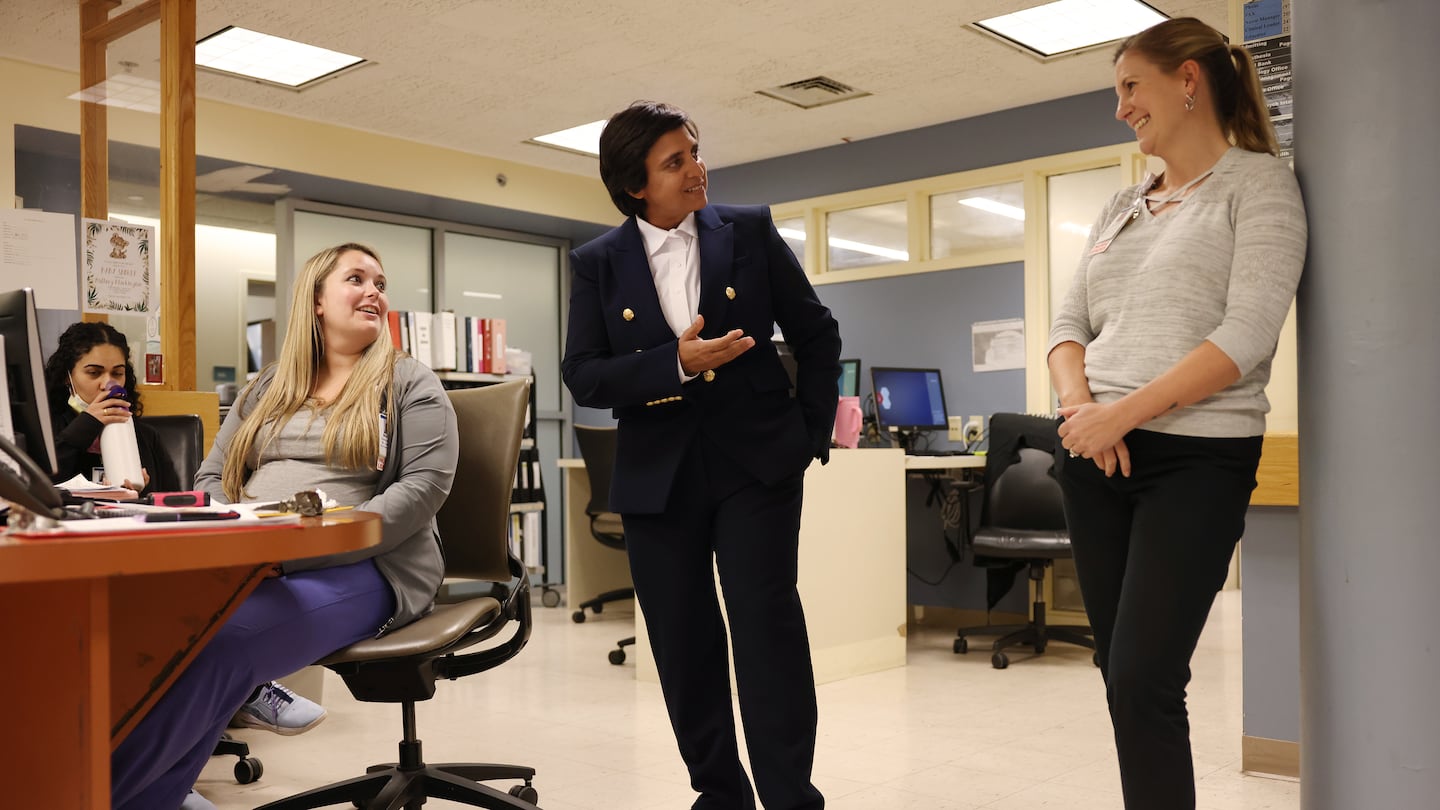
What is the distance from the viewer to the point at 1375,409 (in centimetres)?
141

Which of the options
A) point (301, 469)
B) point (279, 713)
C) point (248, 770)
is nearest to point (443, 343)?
point (248, 770)

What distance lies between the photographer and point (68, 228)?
3.44m

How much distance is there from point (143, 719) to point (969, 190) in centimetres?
571

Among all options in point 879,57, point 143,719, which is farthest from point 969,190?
point 143,719

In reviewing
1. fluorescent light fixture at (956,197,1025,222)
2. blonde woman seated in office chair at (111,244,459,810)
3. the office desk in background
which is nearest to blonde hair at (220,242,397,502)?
blonde woman seated in office chair at (111,244,459,810)

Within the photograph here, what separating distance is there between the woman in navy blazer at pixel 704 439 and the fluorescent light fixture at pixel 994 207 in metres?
4.63

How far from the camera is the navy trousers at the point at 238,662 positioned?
150cm

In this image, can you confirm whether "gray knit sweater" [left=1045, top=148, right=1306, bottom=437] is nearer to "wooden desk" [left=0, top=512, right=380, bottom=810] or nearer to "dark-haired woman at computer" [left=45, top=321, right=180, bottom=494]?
"wooden desk" [left=0, top=512, right=380, bottom=810]

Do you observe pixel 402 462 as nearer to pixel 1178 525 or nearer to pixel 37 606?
pixel 37 606

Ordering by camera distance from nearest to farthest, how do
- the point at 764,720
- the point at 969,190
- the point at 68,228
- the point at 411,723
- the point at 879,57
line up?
the point at 764,720
the point at 411,723
the point at 68,228
the point at 879,57
the point at 969,190

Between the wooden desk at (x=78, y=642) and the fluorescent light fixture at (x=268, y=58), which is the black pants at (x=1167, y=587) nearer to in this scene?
the wooden desk at (x=78, y=642)

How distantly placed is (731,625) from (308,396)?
98 cm

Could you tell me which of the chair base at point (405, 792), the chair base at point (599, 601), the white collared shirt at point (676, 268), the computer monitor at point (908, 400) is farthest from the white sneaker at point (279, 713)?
the computer monitor at point (908, 400)

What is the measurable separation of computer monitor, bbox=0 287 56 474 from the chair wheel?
1.51 meters
